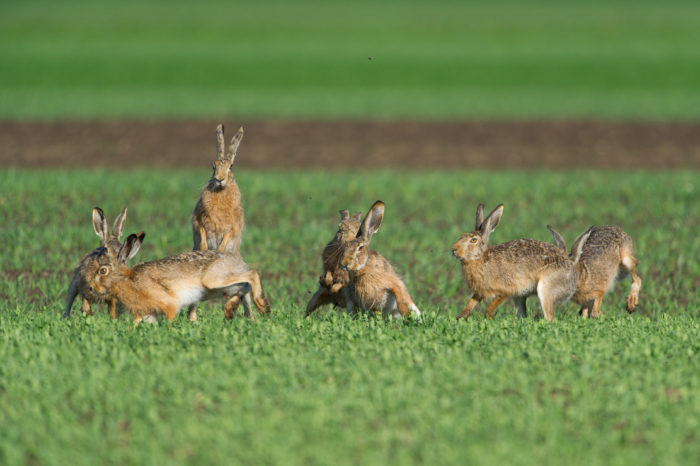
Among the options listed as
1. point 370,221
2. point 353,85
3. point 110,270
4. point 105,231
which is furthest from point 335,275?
point 353,85

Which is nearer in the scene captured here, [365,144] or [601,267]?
[601,267]

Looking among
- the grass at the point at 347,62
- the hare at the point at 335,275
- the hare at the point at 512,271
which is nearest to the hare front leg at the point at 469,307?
the hare at the point at 512,271

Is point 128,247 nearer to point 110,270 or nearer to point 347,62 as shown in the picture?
point 110,270

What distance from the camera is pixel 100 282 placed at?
368 inches

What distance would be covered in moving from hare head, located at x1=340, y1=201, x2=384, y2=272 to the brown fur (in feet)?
7.61

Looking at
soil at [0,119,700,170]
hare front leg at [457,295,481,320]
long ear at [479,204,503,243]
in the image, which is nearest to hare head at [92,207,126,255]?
hare front leg at [457,295,481,320]

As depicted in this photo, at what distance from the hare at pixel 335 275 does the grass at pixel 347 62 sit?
80.0 ft

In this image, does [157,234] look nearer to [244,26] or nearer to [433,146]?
[433,146]

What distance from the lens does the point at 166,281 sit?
936 cm

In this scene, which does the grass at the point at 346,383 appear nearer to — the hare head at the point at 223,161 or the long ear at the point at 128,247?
the long ear at the point at 128,247

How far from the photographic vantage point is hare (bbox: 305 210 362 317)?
32.7ft

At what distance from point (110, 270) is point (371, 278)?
8.32ft

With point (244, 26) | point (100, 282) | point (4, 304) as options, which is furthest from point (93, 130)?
point (244, 26)

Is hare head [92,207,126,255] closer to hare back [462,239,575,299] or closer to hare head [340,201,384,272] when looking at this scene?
hare head [340,201,384,272]
